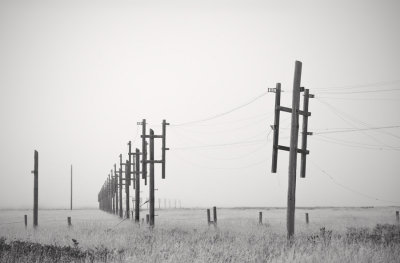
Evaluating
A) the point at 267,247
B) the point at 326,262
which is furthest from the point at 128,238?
the point at 326,262

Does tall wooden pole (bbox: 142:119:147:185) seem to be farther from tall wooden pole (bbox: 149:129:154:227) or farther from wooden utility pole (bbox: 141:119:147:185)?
tall wooden pole (bbox: 149:129:154:227)

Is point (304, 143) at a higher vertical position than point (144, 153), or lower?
higher

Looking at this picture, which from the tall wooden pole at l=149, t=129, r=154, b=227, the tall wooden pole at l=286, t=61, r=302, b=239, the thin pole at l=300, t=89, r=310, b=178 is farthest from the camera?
the tall wooden pole at l=149, t=129, r=154, b=227

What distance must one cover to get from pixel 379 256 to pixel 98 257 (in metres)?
7.44

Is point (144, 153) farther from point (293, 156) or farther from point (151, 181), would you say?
point (293, 156)

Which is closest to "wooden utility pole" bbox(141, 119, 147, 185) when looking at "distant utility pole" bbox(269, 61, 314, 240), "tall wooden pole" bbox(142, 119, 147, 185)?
"tall wooden pole" bbox(142, 119, 147, 185)

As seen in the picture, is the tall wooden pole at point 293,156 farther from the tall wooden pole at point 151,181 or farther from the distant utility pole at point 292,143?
the tall wooden pole at point 151,181

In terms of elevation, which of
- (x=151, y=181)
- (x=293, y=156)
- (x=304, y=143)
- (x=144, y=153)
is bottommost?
(x=151, y=181)

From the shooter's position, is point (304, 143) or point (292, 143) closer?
point (292, 143)

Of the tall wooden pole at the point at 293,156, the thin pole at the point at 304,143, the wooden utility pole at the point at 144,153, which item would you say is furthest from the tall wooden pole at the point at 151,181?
the thin pole at the point at 304,143

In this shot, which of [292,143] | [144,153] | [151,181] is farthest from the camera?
[144,153]

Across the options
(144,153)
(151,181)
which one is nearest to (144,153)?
(144,153)

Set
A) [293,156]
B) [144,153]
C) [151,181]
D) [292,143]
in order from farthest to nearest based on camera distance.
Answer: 1. [144,153]
2. [151,181]
3. [292,143]
4. [293,156]

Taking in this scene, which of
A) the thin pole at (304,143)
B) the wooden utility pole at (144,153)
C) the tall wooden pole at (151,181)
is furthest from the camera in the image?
the wooden utility pole at (144,153)
